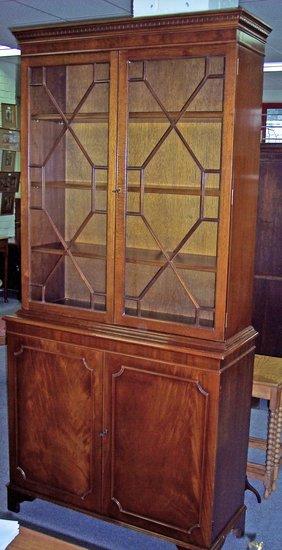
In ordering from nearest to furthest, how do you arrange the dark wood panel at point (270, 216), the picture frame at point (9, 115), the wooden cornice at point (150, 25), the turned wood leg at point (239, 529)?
1. the wooden cornice at point (150, 25)
2. the turned wood leg at point (239, 529)
3. the dark wood panel at point (270, 216)
4. the picture frame at point (9, 115)

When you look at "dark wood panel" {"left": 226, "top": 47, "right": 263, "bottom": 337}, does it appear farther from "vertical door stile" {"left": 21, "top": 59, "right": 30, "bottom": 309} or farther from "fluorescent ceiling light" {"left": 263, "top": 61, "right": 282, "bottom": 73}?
"fluorescent ceiling light" {"left": 263, "top": 61, "right": 282, "bottom": 73}

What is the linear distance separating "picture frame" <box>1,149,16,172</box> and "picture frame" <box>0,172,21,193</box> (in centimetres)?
5

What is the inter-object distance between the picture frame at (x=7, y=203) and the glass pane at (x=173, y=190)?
12.1 feet

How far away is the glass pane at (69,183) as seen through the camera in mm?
1907

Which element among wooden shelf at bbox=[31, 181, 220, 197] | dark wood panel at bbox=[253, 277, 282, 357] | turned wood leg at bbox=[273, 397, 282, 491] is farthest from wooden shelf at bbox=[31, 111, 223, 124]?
dark wood panel at bbox=[253, 277, 282, 357]

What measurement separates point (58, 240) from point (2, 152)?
3.64m

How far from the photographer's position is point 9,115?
534 centimetres

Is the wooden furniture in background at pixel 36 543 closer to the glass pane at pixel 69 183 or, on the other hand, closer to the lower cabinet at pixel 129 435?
the lower cabinet at pixel 129 435

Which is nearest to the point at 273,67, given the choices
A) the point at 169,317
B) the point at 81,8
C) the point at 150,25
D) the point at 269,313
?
the point at 81,8

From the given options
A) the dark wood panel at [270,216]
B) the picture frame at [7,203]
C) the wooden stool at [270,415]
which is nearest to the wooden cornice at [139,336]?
the wooden stool at [270,415]

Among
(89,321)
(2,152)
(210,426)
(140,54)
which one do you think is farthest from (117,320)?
(2,152)

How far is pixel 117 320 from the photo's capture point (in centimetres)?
187

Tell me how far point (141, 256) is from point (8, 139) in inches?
154

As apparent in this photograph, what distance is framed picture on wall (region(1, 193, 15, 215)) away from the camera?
5.39 m
